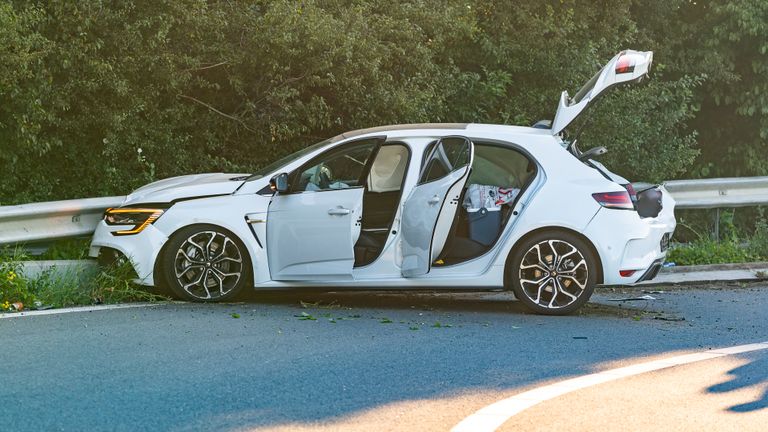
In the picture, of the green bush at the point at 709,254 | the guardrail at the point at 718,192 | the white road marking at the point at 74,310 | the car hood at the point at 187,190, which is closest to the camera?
the white road marking at the point at 74,310

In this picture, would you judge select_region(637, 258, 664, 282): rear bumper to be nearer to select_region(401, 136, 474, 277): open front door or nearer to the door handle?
select_region(401, 136, 474, 277): open front door

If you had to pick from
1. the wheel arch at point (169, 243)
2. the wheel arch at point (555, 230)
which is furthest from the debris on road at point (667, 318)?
the wheel arch at point (169, 243)

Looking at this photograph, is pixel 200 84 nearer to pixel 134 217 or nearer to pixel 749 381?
pixel 134 217

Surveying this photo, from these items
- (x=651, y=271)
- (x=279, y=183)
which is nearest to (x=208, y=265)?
(x=279, y=183)

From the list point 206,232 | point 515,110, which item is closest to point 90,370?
point 206,232

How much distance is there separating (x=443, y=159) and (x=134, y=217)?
2.68m

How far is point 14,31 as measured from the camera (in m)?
12.2

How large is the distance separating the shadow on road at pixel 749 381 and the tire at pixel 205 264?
4.45m

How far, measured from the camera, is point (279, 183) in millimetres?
10891

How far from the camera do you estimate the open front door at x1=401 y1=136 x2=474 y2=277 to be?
1061cm

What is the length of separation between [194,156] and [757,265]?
6.53 meters

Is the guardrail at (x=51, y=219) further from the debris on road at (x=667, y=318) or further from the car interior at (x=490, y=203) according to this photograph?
the debris on road at (x=667, y=318)

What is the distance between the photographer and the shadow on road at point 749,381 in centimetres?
683

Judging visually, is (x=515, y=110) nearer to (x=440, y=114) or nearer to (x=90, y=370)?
(x=440, y=114)
